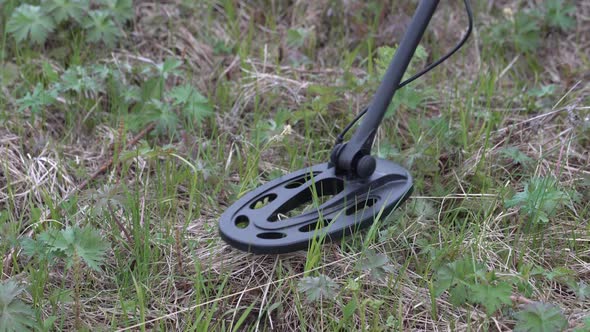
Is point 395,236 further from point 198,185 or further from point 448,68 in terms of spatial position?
point 448,68

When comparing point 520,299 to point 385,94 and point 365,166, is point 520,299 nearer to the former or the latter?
point 365,166

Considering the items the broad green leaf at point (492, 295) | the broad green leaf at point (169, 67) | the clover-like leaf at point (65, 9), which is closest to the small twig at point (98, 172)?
the broad green leaf at point (169, 67)

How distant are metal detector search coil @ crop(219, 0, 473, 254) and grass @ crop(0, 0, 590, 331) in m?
0.08

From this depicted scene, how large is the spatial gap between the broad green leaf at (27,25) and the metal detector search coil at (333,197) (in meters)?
1.38

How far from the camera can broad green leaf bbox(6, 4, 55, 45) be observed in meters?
3.05

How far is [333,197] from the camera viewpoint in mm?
2189

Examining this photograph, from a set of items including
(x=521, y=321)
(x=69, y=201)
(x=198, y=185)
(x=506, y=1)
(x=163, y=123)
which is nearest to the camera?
(x=521, y=321)

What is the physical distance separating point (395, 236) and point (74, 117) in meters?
1.38

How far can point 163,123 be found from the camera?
2.76m

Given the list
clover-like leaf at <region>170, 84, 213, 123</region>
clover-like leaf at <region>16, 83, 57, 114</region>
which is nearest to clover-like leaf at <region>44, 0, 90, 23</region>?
clover-like leaf at <region>16, 83, 57, 114</region>

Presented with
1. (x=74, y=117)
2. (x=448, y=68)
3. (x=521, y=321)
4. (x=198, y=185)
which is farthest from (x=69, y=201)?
(x=448, y=68)

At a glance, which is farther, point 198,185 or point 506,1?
point 506,1

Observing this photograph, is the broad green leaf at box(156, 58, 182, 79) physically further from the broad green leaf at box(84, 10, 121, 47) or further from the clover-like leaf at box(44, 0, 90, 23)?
the clover-like leaf at box(44, 0, 90, 23)

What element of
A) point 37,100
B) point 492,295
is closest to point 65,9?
point 37,100
